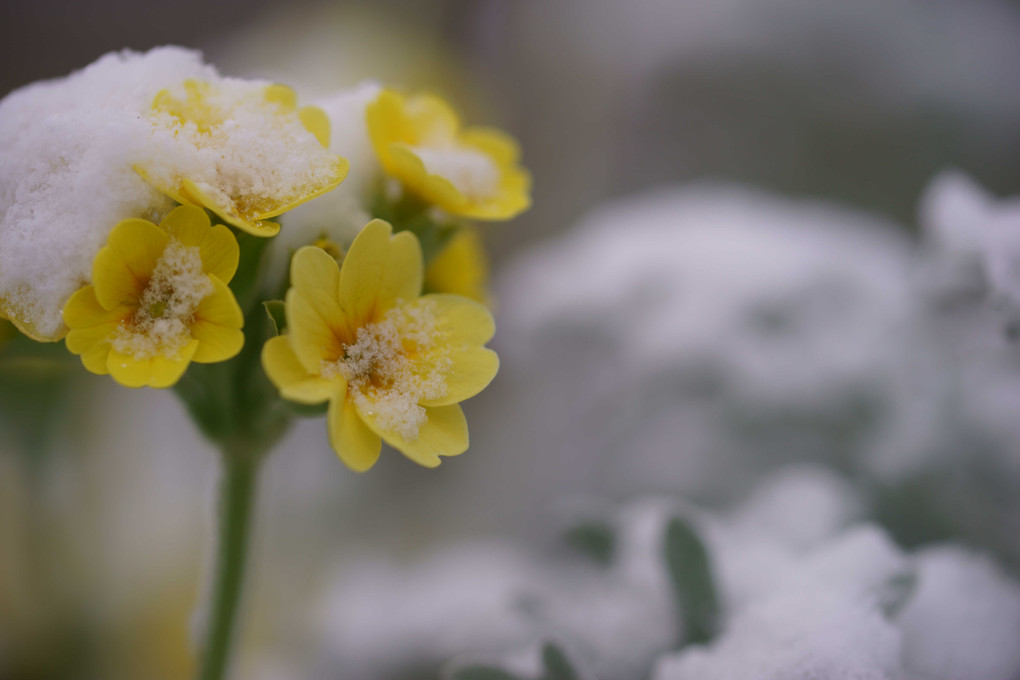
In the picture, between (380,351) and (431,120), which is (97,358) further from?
(431,120)

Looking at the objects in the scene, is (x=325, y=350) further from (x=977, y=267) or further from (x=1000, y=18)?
(x=1000, y=18)

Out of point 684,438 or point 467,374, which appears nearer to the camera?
point 467,374

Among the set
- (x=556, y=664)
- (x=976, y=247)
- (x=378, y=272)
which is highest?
(x=976, y=247)

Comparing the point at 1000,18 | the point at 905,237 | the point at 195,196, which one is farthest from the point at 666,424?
the point at 1000,18

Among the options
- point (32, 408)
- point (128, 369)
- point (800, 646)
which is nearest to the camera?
point (128, 369)

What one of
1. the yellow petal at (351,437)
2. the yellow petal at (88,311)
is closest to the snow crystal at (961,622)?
the yellow petal at (351,437)

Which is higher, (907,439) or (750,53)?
(750,53)

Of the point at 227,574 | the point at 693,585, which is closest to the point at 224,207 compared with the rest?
the point at 227,574

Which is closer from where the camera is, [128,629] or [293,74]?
[128,629]
